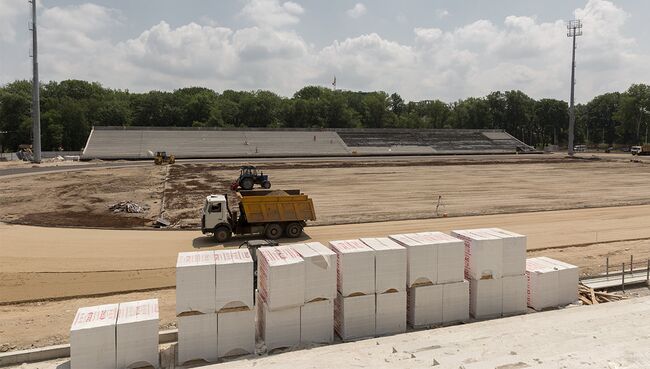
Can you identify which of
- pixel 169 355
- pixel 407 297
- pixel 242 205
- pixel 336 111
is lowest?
pixel 169 355

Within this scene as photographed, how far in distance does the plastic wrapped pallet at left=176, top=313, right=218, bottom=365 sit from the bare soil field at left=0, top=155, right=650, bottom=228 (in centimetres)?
1438

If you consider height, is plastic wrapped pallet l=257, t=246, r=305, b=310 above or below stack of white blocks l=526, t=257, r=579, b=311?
above

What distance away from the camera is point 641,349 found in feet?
30.1

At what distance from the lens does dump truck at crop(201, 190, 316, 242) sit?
1958 cm

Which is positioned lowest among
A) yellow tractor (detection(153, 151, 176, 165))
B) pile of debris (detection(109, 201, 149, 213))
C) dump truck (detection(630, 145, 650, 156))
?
pile of debris (detection(109, 201, 149, 213))

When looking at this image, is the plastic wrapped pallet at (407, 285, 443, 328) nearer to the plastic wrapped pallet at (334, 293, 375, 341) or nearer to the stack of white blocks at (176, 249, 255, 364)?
the plastic wrapped pallet at (334, 293, 375, 341)

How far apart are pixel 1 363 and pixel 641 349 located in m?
12.6

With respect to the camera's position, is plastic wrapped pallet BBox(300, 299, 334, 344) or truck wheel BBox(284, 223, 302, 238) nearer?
plastic wrapped pallet BBox(300, 299, 334, 344)

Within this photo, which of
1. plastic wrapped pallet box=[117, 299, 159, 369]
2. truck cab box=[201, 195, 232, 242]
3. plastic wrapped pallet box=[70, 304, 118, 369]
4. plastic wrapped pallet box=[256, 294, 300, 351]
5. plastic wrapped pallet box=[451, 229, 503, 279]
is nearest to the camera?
plastic wrapped pallet box=[70, 304, 118, 369]

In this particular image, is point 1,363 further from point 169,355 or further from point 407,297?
point 407,297

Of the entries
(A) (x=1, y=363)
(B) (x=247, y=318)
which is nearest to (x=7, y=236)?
(A) (x=1, y=363)

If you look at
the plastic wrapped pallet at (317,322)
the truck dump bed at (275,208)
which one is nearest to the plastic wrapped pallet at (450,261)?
the plastic wrapped pallet at (317,322)

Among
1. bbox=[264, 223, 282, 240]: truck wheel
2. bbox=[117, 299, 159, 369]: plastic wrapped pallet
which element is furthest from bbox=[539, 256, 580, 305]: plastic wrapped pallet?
bbox=[264, 223, 282, 240]: truck wheel

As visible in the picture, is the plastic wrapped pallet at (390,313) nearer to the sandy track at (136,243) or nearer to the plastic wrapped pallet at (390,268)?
the plastic wrapped pallet at (390,268)
